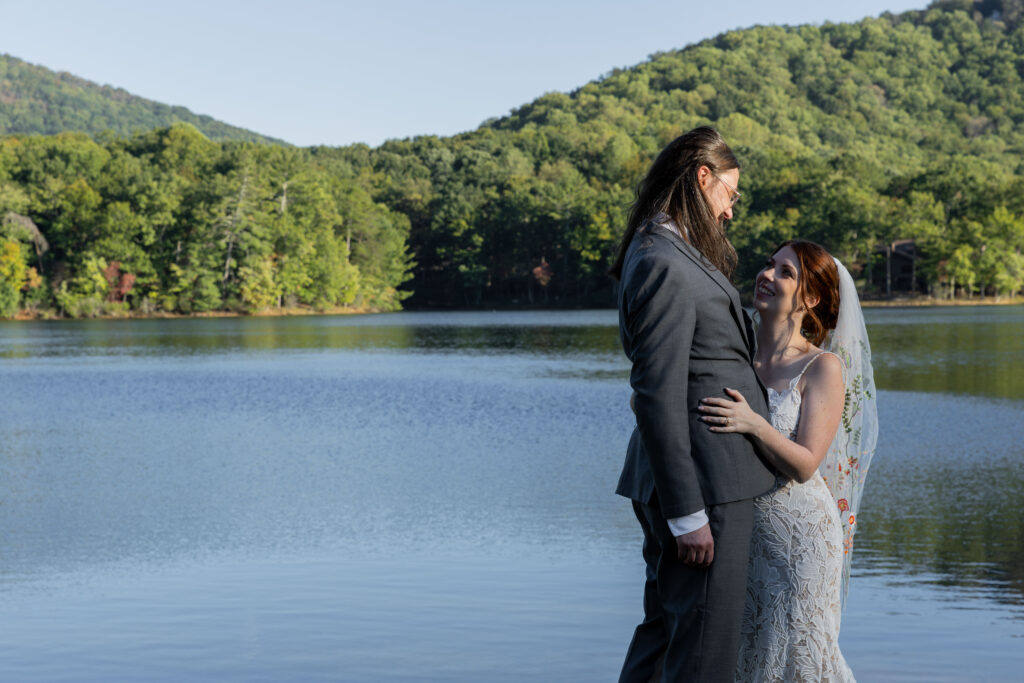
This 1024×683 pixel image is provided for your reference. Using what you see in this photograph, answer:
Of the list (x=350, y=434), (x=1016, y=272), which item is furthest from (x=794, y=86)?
(x=350, y=434)

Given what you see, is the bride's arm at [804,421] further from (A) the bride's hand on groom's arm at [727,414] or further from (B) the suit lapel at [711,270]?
(B) the suit lapel at [711,270]

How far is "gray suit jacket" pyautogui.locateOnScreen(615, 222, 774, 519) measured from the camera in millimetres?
2359

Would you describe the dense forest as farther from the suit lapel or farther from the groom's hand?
the groom's hand

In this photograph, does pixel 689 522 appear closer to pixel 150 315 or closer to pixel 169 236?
pixel 150 315

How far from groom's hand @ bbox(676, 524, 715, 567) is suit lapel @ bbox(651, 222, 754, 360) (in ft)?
1.59

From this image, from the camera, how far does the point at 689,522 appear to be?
2371 mm

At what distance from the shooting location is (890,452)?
11.7 m

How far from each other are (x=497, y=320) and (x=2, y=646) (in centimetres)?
4966

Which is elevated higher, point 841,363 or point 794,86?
point 794,86

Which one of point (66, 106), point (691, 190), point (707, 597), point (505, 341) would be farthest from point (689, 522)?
point (66, 106)

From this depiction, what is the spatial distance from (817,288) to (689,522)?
85 centimetres

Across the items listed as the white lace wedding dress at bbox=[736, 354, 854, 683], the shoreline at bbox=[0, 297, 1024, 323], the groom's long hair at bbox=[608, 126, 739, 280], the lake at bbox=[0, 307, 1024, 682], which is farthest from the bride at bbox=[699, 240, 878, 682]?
the shoreline at bbox=[0, 297, 1024, 323]

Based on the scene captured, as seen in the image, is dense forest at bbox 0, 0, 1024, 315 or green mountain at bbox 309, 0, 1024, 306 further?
green mountain at bbox 309, 0, 1024, 306

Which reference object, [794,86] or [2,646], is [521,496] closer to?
[2,646]
